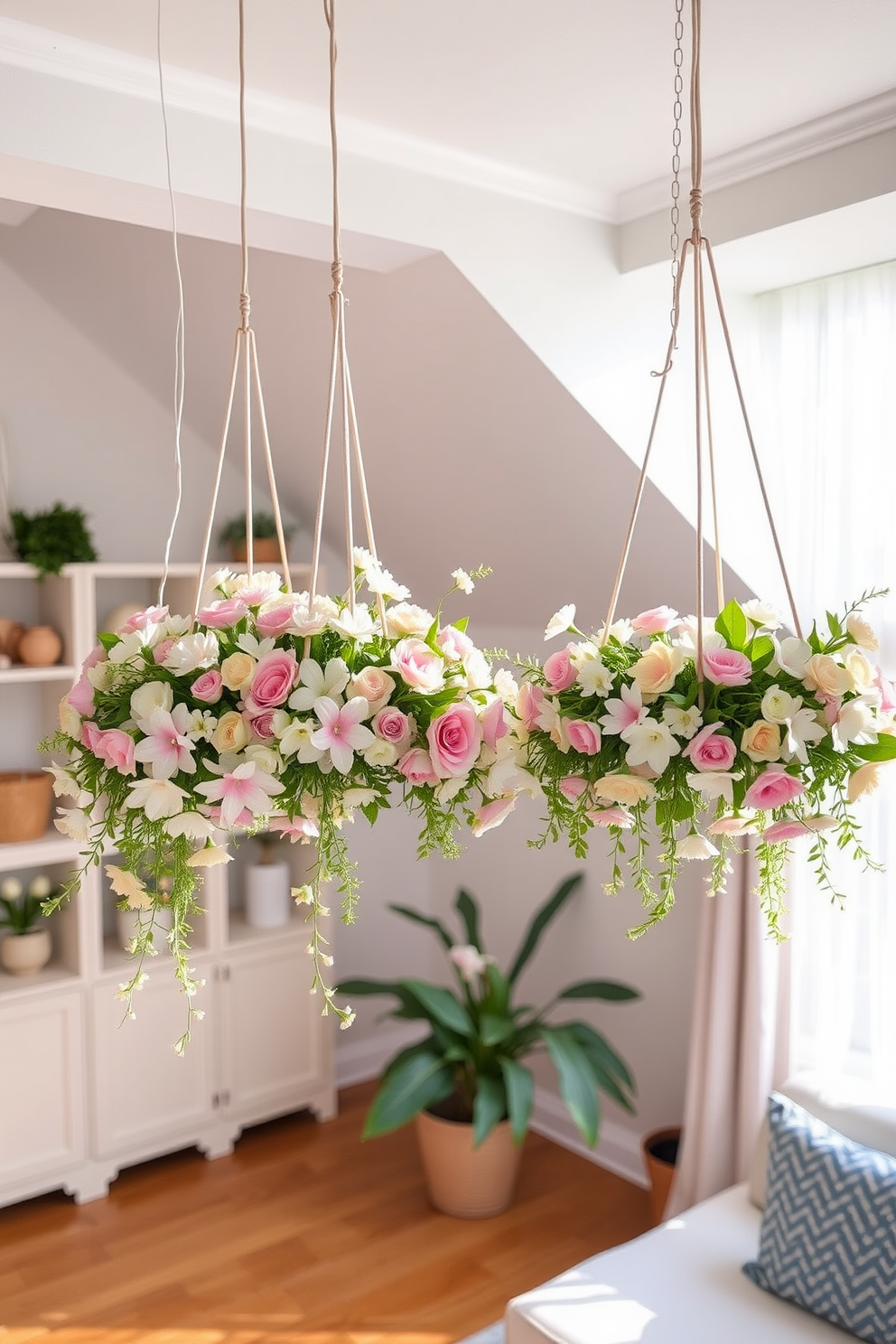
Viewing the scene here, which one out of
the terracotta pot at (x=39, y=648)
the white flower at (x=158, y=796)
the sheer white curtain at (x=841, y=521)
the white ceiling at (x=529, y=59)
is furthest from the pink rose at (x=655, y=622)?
the terracotta pot at (x=39, y=648)

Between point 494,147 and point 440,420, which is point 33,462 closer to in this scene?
point 440,420

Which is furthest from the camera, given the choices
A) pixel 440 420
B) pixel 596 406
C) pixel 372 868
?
pixel 372 868

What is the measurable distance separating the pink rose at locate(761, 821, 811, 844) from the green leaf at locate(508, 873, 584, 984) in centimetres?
237

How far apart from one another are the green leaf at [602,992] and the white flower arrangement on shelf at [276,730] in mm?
2189

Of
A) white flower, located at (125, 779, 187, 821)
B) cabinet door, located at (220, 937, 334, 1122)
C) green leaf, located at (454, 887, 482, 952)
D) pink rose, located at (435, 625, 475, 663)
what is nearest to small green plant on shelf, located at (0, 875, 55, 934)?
cabinet door, located at (220, 937, 334, 1122)

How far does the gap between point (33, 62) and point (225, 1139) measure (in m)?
3.06

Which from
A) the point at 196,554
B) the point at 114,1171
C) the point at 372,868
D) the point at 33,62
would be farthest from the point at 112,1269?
the point at 33,62

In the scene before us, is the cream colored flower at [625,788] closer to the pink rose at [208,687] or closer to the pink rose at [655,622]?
the pink rose at [655,622]

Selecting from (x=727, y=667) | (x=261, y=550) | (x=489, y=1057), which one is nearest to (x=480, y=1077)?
(x=489, y=1057)

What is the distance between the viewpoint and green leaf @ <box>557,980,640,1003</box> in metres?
3.38

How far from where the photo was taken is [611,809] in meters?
1.33

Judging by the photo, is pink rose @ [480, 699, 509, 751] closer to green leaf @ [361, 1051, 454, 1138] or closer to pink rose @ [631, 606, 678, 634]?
pink rose @ [631, 606, 678, 634]

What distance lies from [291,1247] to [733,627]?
2.54m

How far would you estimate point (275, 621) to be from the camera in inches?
51.6
